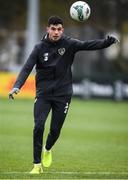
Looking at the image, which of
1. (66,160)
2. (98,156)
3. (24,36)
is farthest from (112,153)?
(24,36)

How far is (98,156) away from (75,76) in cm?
2241

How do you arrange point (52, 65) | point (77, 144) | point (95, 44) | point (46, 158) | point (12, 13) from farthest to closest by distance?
1. point (12, 13)
2. point (77, 144)
3. point (46, 158)
4. point (52, 65)
5. point (95, 44)

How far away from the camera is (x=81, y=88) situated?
3950cm

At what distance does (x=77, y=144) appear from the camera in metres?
20.6

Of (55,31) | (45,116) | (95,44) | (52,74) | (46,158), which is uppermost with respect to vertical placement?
(55,31)

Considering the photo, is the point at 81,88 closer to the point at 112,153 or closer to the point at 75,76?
the point at 75,76

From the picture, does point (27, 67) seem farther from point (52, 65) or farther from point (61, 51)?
point (61, 51)

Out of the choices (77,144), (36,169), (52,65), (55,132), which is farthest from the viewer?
(77,144)

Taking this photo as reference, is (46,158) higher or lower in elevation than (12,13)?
higher

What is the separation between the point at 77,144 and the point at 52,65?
663 centimetres

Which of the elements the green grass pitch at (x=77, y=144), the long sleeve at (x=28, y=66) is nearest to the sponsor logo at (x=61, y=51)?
the long sleeve at (x=28, y=66)

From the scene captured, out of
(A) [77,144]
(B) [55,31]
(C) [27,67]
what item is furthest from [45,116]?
(A) [77,144]

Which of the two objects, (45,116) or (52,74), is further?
(52,74)

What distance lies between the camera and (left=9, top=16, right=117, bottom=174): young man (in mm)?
13984
